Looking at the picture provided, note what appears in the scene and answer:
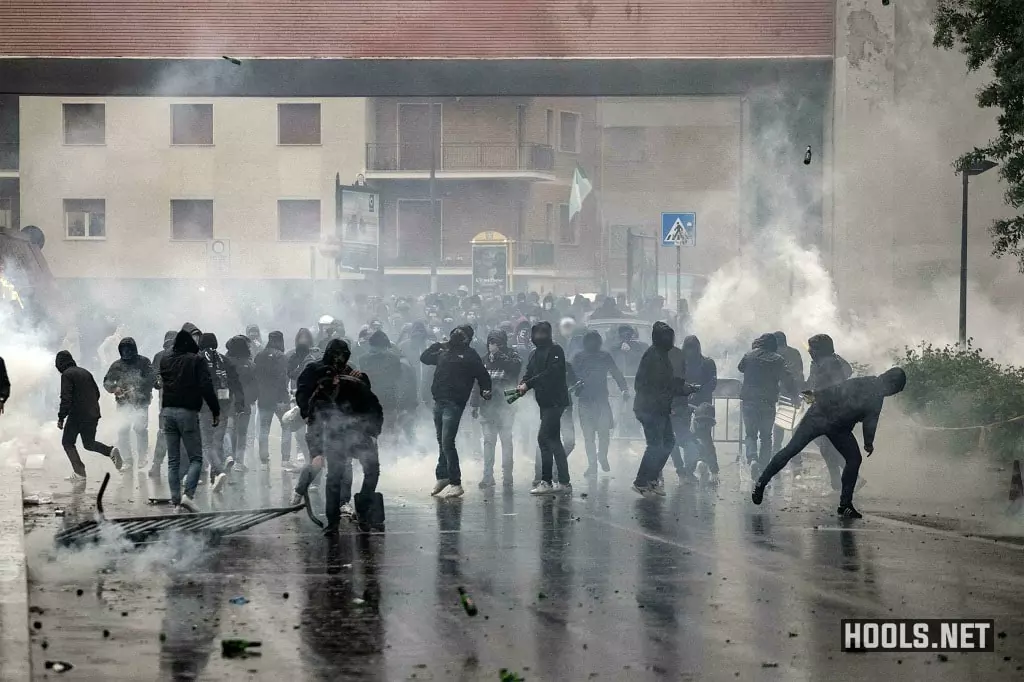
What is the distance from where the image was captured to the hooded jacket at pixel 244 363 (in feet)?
55.8

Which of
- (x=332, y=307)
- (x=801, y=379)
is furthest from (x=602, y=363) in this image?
(x=332, y=307)

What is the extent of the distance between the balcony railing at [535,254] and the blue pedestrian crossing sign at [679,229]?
95.6 feet

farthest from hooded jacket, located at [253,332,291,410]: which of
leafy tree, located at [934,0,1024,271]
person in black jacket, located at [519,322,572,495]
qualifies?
leafy tree, located at [934,0,1024,271]

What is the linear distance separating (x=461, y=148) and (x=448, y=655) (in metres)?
47.6

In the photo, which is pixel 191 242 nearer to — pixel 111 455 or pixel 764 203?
pixel 764 203

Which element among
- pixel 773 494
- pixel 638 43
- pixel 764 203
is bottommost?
pixel 773 494

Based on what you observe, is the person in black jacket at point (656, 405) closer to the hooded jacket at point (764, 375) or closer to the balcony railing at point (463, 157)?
the hooded jacket at point (764, 375)

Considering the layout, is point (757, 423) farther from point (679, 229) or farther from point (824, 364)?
point (679, 229)

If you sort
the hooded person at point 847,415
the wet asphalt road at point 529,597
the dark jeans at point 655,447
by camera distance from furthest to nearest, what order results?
1. the dark jeans at point 655,447
2. the hooded person at point 847,415
3. the wet asphalt road at point 529,597

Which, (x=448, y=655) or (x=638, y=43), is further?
(x=638, y=43)

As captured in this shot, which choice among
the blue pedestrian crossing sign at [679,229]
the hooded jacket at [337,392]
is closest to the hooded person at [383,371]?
the hooded jacket at [337,392]

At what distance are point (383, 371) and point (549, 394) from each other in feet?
6.14

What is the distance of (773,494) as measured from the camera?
15062 mm

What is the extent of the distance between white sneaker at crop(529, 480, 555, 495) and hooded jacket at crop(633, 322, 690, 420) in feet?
3.62
